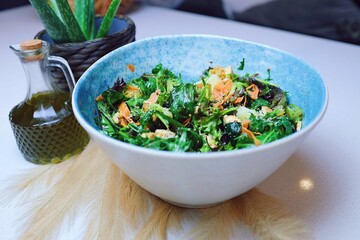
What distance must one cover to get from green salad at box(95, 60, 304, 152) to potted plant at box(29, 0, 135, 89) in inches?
5.4

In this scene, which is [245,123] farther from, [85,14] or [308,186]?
[85,14]

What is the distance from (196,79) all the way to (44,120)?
35 centimetres

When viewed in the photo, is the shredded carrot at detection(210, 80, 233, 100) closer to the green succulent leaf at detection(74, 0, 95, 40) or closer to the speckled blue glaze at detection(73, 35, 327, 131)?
the speckled blue glaze at detection(73, 35, 327, 131)

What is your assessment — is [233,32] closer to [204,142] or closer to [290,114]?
[290,114]

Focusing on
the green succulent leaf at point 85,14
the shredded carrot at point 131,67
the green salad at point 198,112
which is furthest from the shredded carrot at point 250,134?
the green succulent leaf at point 85,14

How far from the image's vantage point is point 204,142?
2.11ft

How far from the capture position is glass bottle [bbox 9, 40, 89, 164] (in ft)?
2.64

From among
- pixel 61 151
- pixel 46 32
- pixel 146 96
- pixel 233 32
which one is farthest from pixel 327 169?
pixel 233 32

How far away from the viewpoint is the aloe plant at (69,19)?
88 cm

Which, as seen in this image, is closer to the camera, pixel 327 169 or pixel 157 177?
pixel 157 177

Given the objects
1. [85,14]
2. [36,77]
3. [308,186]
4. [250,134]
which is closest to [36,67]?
[36,77]

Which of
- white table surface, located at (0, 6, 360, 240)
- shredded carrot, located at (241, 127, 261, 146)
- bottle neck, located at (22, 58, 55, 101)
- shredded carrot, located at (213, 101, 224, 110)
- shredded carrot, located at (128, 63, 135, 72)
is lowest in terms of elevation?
white table surface, located at (0, 6, 360, 240)

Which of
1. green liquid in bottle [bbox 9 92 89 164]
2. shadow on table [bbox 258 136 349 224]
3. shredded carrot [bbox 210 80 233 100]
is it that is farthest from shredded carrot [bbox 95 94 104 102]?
shadow on table [bbox 258 136 349 224]

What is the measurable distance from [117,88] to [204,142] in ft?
0.86
